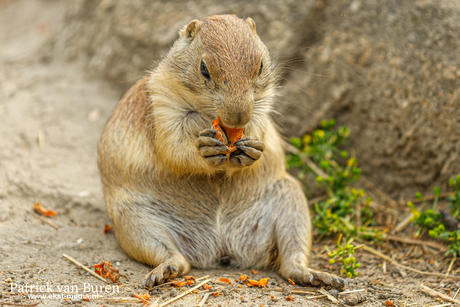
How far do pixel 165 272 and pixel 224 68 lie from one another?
5.87 feet

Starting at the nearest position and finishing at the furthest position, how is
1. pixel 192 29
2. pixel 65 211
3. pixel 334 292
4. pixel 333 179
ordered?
pixel 334 292 → pixel 192 29 → pixel 65 211 → pixel 333 179

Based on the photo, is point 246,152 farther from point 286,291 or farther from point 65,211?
point 65,211

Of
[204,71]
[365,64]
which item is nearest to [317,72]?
[365,64]

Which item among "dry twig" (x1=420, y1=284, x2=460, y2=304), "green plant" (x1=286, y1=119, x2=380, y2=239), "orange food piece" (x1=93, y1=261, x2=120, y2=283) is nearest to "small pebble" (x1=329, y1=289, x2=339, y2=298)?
"dry twig" (x1=420, y1=284, x2=460, y2=304)

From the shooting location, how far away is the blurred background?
5.09 metres

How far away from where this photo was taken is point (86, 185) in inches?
218

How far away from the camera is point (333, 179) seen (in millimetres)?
5500

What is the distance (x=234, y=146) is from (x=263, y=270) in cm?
146

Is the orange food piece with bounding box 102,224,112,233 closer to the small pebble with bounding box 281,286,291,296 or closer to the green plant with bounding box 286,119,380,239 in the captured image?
the small pebble with bounding box 281,286,291,296

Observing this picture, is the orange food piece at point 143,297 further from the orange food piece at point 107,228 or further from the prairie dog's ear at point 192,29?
the prairie dog's ear at point 192,29

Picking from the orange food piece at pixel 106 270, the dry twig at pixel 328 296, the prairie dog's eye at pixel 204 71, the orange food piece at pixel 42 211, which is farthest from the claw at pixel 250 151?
the orange food piece at pixel 42 211

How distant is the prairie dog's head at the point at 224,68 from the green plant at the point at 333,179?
1838mm

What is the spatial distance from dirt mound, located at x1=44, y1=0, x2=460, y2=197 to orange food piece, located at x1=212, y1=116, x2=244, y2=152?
1.35 metres

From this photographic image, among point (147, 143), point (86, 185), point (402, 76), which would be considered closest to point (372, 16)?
point (402, 76)
